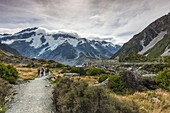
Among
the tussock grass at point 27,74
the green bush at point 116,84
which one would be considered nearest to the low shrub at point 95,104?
the green bush at point 116,84

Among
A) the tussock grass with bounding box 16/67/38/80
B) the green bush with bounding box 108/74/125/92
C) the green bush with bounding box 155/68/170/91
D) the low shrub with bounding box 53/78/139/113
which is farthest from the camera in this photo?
the tussock grass with bounding box 16/67/38/80

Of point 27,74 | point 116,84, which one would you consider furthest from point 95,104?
point 27,74

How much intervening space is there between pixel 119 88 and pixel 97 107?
12.4m

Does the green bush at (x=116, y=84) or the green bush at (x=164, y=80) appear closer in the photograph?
the green bush at (x=116, y=84)

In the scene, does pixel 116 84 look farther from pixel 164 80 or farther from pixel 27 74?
pixel 27 74

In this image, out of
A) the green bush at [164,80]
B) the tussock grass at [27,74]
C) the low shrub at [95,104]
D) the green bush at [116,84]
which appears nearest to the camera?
the low shrub at [95,104]

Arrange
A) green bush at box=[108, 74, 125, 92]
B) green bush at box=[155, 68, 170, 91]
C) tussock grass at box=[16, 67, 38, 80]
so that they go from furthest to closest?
tussock grass at box=[16, 67, 38, 80]
green bush at box=[155, 68, 170, 91]
green bush at box=[108, 74, 125, 92]

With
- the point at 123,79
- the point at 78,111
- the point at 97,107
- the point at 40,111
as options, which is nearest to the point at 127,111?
the point at 97,107

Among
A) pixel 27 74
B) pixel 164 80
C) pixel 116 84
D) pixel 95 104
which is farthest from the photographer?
pixel 27 74

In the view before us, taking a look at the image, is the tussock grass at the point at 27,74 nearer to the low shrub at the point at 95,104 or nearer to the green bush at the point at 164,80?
the green bush at the point at 164,80

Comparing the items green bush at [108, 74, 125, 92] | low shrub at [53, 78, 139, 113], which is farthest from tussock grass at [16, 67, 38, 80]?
low shrub at [53, 78, 139, 113]

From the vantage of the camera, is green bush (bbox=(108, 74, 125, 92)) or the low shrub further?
green bush (bbox=(108, 74, 125, 92))

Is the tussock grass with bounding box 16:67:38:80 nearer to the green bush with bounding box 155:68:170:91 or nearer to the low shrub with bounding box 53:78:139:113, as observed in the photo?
the green bush with bounding box 155:68:170:91

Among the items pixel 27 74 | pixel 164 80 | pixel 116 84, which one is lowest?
pixel 27 74
